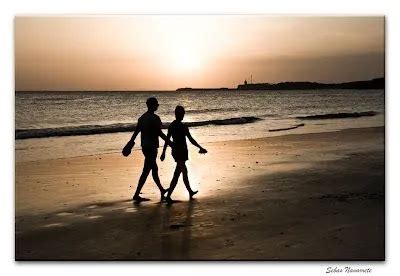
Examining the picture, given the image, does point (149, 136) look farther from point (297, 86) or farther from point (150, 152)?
point (297, 86)

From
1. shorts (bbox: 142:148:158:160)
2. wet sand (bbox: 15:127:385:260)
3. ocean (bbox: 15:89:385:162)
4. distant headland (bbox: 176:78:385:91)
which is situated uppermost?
distant headland (bbox: 176:78:385:91)

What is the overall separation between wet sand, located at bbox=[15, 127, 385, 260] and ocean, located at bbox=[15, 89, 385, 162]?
766 mm

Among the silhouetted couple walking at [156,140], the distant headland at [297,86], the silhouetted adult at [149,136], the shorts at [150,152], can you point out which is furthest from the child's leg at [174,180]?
the distant headland at [297,86]

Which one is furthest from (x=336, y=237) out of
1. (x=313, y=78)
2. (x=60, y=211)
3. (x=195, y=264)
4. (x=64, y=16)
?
(x=64, y=16)

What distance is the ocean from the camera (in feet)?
26.1

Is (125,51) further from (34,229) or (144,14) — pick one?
(34,229)

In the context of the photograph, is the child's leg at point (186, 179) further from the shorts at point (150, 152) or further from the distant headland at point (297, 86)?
the distant headland at point (297, 86)

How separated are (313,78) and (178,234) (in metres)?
3.23

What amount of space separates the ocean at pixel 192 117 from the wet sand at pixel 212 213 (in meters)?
0.77

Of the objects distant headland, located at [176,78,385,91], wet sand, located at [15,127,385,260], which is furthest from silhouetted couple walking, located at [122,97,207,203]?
distant headland, located at [176,78,385,91]

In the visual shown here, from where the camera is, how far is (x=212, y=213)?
612 centimetres

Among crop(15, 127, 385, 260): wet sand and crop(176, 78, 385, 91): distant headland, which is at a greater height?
crop(176, 78, 385, 91): distant headland

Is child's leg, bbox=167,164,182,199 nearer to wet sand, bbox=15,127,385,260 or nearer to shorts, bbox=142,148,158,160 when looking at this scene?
wet sand, bbox=15,127,385,260

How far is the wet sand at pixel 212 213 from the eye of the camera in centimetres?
547
